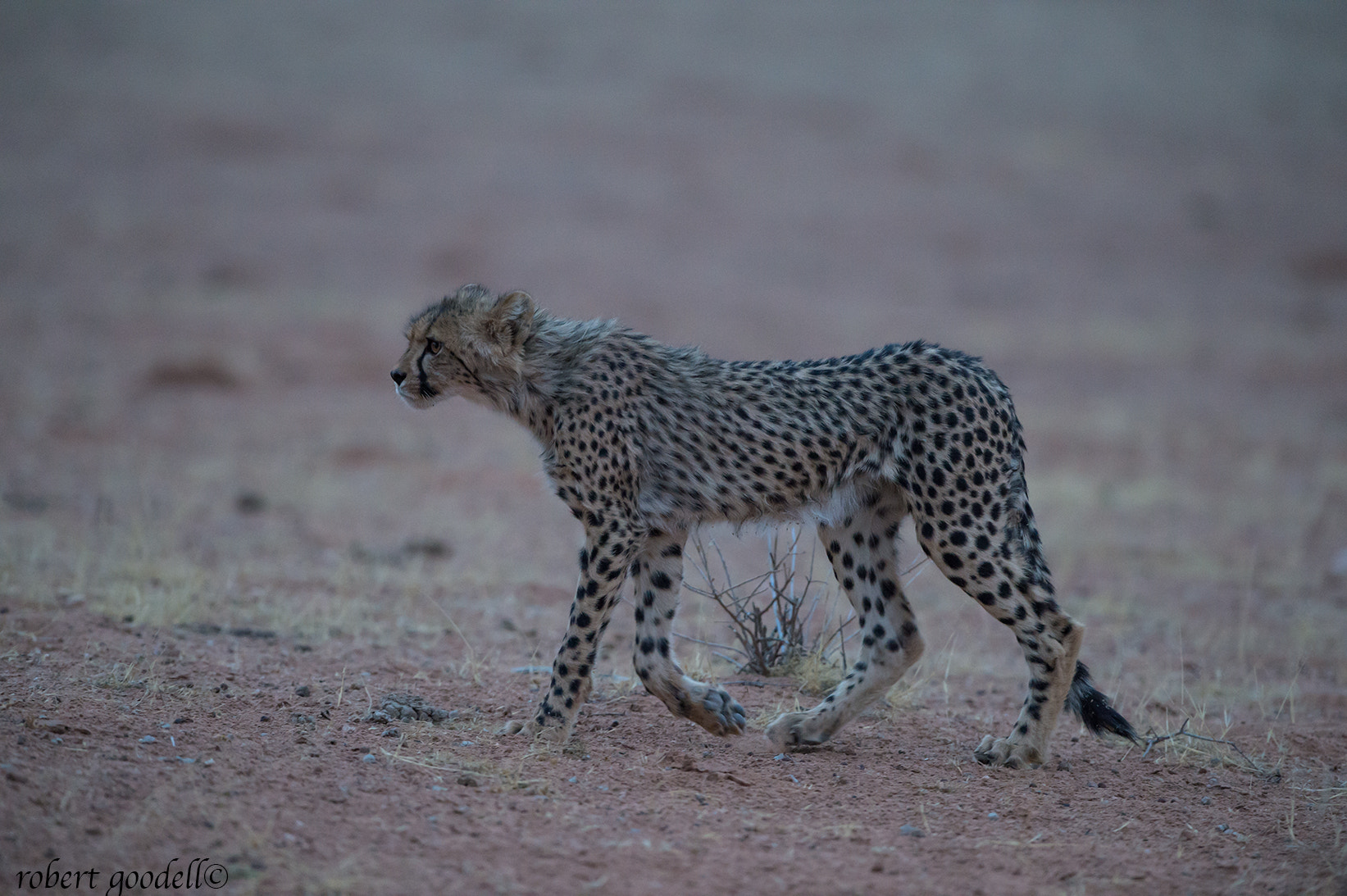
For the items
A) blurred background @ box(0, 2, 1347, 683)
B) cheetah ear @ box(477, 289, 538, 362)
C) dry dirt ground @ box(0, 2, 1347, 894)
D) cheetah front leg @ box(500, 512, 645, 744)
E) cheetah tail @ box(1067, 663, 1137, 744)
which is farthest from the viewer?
blurred background @ box(0, 2, 1347, 683)

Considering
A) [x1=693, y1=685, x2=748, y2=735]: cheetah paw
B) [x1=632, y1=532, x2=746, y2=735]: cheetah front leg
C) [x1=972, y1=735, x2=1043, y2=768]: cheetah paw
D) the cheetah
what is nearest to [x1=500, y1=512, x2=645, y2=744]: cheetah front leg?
the cheetah

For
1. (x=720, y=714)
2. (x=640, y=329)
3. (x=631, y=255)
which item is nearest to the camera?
(x=720, y=714)

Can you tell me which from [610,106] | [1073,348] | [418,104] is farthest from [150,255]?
[1073,348]

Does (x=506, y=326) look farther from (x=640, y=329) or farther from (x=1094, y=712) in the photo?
(x=640, y=329)

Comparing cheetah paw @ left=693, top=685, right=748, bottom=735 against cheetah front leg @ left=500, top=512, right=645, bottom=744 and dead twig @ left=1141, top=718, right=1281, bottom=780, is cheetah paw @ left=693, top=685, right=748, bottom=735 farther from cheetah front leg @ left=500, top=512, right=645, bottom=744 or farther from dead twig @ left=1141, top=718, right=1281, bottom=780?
dead twig @ left=1141, top=718, right=1281, bottom=780

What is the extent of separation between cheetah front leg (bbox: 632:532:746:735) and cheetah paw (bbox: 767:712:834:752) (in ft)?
0.48

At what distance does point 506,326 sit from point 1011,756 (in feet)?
8.69

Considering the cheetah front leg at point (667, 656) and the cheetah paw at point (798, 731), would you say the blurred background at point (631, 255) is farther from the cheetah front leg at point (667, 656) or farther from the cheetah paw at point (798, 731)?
the cheetah paw at point (798, 731)

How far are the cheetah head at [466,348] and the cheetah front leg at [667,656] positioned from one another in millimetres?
948

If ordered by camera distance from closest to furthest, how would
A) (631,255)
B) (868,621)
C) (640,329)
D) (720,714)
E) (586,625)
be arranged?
(586,625)
(720,714)
(868,621)
(640,329)
(631,255)

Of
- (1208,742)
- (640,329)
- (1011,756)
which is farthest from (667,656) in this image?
(640,329)

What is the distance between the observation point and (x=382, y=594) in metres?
7.59

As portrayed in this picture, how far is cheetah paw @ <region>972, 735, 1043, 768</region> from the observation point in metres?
4.88

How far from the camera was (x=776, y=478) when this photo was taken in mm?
5004
